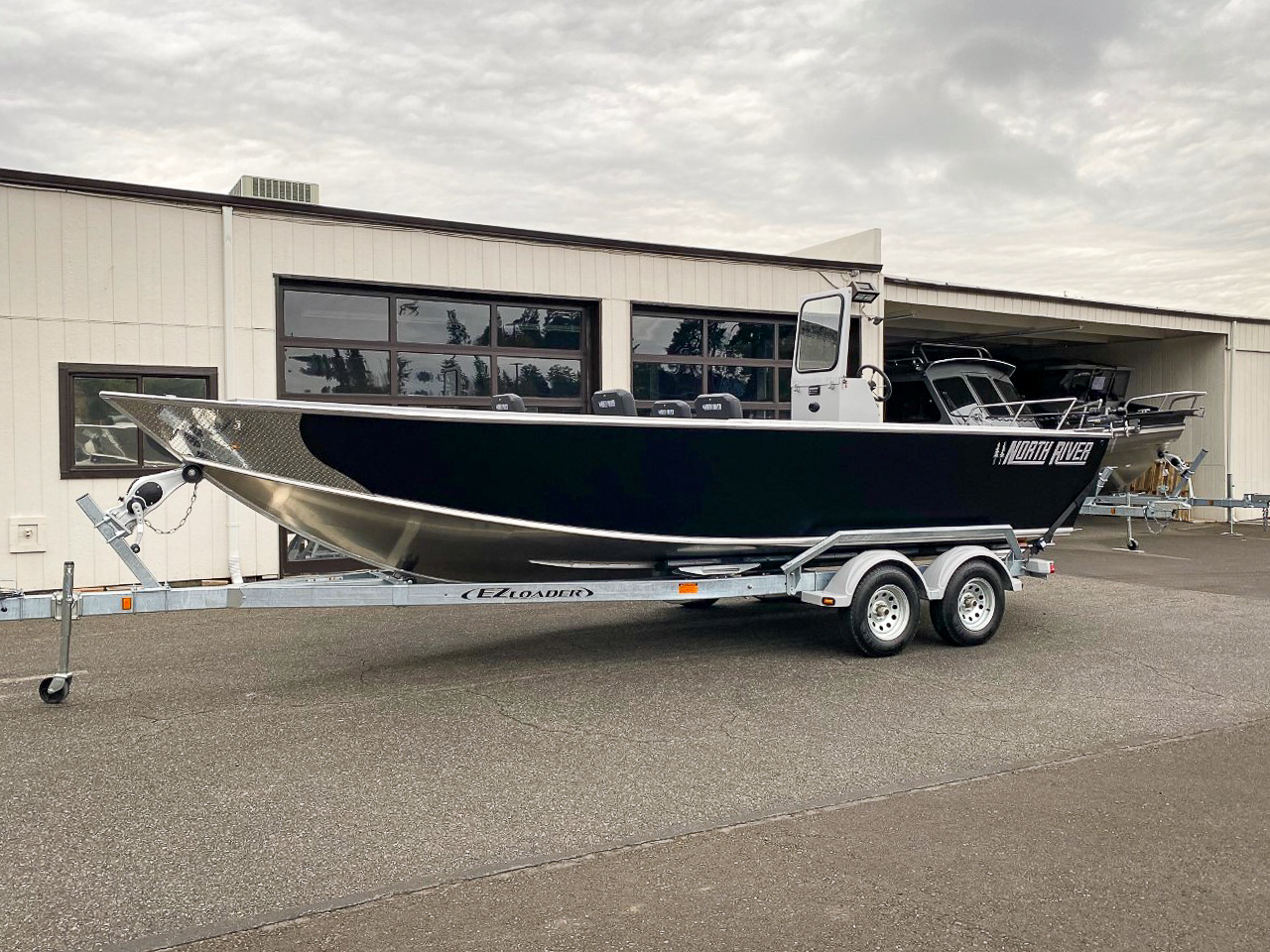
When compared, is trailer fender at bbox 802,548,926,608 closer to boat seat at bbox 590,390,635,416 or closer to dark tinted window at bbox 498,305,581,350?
boat seat at bbox 590,390,635,416

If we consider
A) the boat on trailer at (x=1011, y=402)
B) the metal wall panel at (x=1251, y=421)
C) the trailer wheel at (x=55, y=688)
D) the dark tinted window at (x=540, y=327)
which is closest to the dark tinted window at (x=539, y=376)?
the dark tinted window at (x=540, y=327)

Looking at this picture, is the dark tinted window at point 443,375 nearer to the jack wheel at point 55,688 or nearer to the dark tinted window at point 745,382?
the dark tinted window at point 745,382

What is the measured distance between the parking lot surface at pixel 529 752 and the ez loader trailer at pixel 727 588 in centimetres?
29

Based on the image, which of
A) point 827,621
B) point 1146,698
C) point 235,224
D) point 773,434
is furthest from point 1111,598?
point 235,224

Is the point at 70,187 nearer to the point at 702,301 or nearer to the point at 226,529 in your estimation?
the point at 226,529

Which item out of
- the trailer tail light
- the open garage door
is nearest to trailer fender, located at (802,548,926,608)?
the trailer tail light

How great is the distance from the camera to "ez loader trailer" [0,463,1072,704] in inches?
193

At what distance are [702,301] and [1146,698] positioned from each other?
6.97 metres

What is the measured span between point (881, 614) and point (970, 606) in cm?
77

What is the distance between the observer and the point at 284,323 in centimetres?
945

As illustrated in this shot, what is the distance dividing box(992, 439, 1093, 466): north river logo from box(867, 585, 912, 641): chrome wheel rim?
4.39 ft

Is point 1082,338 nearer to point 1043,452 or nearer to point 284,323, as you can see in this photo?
point 1043,452

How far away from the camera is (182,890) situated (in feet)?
10.1

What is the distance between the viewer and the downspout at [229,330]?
900 centimetres
